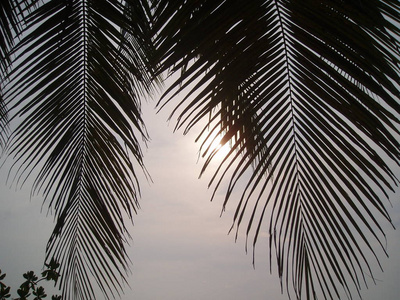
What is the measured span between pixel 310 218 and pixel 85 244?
1.03 meters

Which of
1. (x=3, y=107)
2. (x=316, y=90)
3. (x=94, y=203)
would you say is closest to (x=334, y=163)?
(x=316, y=90)

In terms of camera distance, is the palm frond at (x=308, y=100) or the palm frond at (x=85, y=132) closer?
the palm frond at (x=308, y=100)

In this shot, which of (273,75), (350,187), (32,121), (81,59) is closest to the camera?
(350,187)

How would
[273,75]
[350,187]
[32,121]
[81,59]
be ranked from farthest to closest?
[81,59] → [32,121] → [273,75] → [350,187]

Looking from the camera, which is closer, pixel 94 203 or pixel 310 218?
pixel 310 218

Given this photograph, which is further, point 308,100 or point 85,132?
point 85,132

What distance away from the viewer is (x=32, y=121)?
1.26 m

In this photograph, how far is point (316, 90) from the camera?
77 cm

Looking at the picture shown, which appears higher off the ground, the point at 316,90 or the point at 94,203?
the point at 94,203

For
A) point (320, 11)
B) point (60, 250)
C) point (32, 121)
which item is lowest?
point (60, 250)

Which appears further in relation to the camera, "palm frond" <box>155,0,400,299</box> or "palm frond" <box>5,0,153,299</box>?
"palm frond" <box>5,0,153,299</box>

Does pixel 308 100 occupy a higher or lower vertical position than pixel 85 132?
lower

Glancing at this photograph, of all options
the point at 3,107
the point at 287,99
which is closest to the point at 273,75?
Answer: the point at 287,99

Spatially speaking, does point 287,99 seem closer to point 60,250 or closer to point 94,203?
point 94,203
